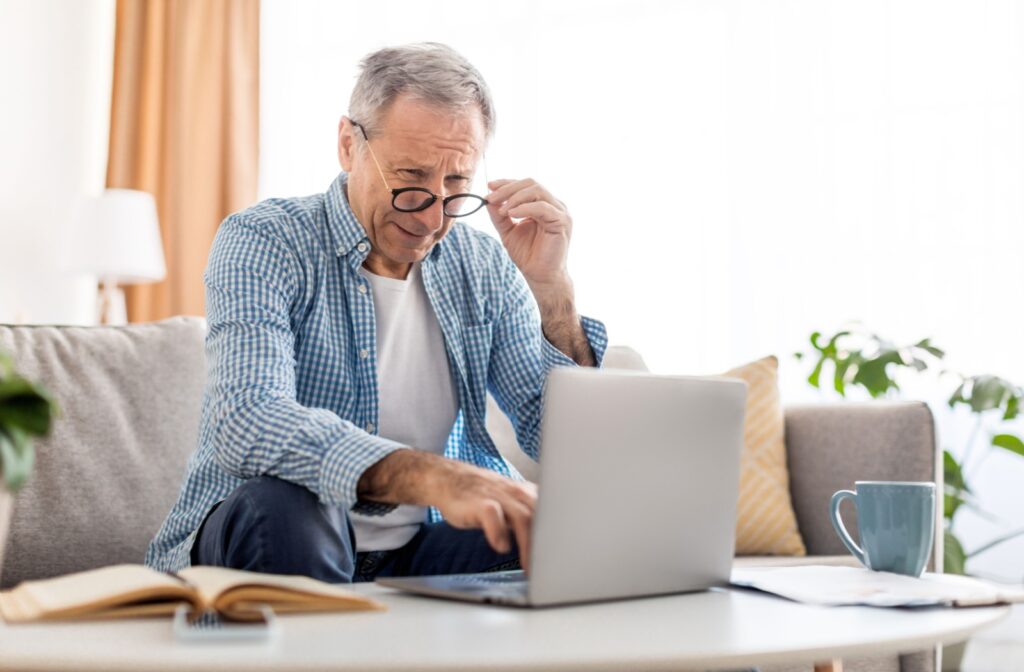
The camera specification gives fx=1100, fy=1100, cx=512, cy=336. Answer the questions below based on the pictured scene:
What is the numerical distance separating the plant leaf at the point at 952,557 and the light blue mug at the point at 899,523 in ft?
4.28

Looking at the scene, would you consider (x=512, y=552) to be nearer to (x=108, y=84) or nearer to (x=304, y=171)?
(x=304, y=171)

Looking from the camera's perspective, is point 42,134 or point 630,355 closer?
point 630,355

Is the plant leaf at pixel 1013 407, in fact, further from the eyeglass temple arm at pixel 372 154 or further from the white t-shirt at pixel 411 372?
the eyeglass temple arm at pixel 372 154

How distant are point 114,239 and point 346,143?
6.28 ft

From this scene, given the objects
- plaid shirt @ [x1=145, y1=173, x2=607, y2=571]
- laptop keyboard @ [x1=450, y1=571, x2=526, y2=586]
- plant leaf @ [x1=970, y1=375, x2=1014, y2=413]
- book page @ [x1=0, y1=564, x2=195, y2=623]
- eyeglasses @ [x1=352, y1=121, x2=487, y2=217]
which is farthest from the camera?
plant leaf @ [x1=970, y1=375, x2=1014, y2=413]

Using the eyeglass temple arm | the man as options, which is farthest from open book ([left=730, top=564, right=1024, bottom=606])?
the eyeglass temple arm

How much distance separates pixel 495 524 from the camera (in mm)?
A: 976

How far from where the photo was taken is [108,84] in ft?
13.3

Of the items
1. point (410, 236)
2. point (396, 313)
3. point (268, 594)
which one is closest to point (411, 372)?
point (396, 313)

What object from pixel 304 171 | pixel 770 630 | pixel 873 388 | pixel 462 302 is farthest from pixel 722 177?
pixel 770 630

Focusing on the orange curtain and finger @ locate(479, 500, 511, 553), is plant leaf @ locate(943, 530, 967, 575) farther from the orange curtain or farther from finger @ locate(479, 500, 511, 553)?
the orange curtain

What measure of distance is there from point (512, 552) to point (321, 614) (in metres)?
0.58

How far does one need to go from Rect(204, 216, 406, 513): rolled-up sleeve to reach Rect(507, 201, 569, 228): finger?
0.34 metres

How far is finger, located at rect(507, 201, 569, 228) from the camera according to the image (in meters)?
1.65
